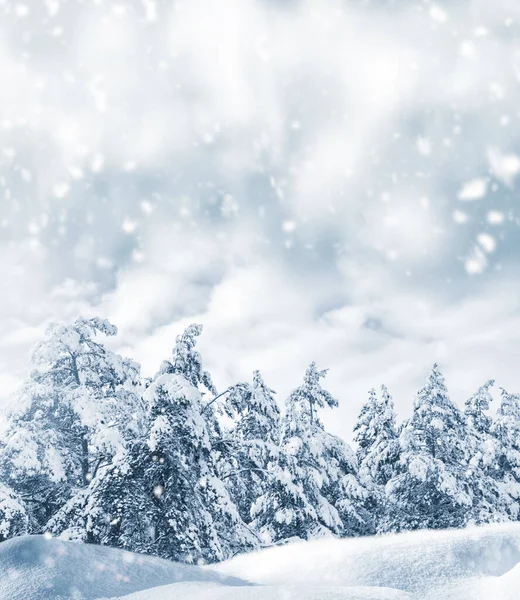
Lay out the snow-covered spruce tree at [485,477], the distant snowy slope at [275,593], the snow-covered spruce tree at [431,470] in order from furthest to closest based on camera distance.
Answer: the snow-covered spruce tree at [485,477]
the snow-covered spruce tree at [431,470]
the distant snowy slope at [275,593]

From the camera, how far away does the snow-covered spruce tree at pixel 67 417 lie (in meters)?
12.7

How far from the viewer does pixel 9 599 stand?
2.78 meters

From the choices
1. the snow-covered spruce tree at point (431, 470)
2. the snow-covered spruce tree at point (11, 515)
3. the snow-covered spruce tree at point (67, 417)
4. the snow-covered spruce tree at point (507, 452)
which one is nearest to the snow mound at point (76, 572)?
the snow-covered spruce tree at point (67, 417)

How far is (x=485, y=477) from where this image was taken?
75.6ft

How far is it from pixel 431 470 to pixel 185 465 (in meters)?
12.6

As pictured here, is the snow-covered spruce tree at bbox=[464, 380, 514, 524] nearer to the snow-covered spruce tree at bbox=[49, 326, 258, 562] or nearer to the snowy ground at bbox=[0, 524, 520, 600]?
the snow-covered spruce tree at bbox=[49, 326, 258, 562]

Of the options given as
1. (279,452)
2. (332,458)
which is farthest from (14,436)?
(332,458)

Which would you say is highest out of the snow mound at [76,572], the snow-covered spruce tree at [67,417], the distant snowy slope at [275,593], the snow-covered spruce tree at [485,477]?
the snow-covered spruce tree at [67,417]

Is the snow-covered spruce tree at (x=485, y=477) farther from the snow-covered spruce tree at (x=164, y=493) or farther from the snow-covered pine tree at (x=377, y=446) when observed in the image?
the snow-covered spruce tree at (x=164, y=493)

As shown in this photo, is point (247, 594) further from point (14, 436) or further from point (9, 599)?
point (14, 436)

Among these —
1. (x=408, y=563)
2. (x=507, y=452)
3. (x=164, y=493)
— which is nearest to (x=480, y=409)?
(x=507, y=452)

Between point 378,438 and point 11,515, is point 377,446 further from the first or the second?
point 11,515

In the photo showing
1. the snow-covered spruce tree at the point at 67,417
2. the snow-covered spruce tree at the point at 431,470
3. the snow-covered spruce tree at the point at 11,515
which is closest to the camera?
the snow-covered spruce tree at the point at 11,515

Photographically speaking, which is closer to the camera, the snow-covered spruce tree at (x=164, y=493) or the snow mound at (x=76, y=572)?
the snow mound at (x=76, y=572)
